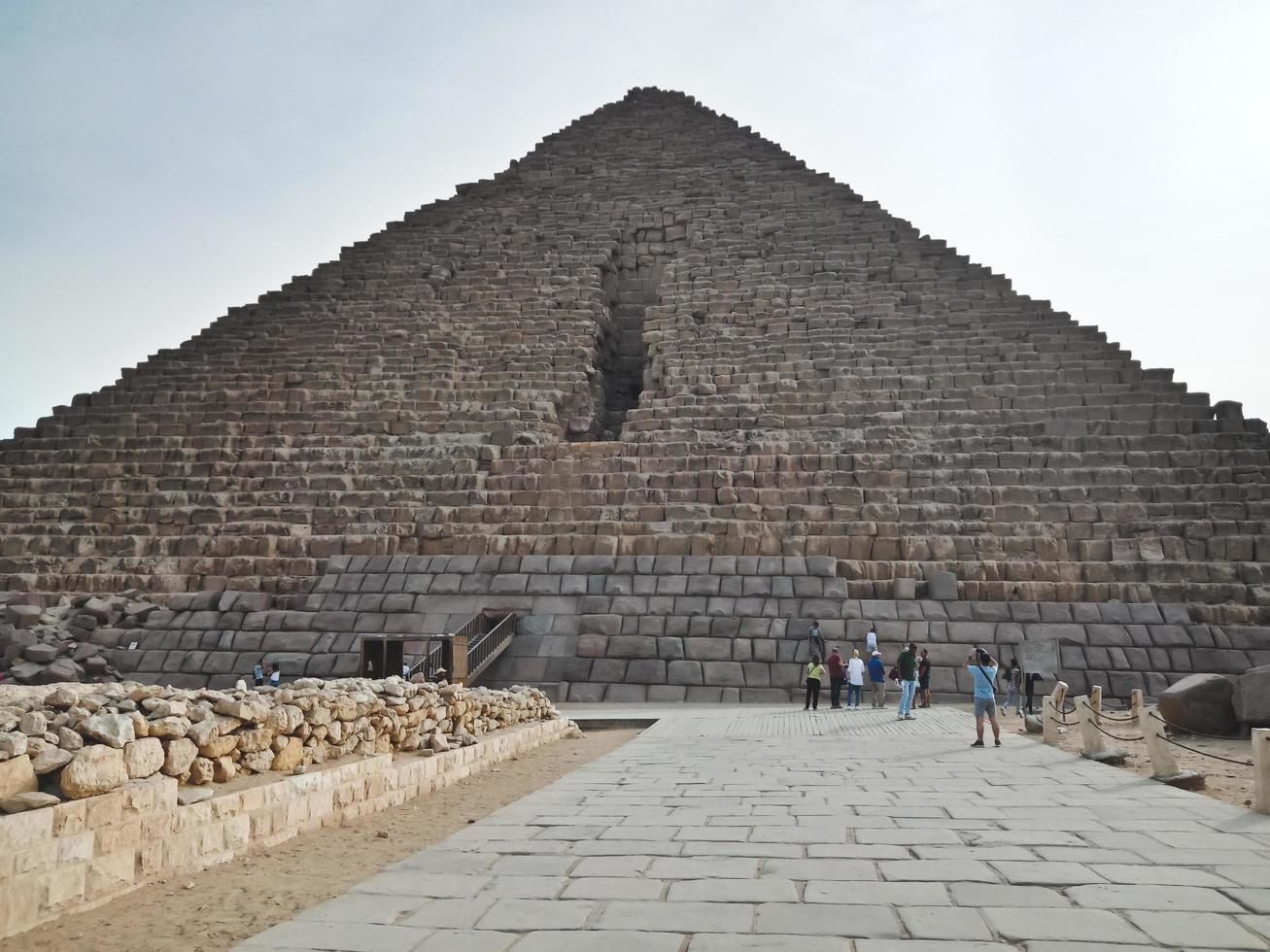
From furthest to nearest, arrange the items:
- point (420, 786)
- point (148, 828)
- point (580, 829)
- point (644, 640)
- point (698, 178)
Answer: point (698, 178), point (644, 640), point (420, 786), point (580, 829), point (148, 828)

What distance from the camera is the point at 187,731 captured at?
5273 mm

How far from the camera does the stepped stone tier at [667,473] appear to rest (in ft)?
52.2

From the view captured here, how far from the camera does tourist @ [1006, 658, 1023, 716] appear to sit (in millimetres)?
14539

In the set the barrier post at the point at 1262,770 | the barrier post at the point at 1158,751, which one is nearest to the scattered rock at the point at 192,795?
the barrier post at the point at 1262,770

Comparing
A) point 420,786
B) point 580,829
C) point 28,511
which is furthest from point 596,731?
point 28,511

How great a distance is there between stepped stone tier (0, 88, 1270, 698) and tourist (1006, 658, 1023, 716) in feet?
1.85

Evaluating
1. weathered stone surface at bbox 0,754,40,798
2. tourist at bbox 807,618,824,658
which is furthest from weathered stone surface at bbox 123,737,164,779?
tourist at bbox 807,618,824,658

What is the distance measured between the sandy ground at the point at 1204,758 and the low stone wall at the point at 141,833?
612 centimetres

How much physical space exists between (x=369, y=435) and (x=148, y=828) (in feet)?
55.9

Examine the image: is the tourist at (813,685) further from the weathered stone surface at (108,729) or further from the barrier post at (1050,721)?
the weathered stone surface at (108,729)

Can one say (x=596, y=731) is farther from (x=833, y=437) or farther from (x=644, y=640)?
(x=833, y=437)

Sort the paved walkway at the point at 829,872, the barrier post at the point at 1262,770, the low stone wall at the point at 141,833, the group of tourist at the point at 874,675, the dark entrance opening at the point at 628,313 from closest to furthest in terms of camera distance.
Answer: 1. the paved walkway at the point at 829,872
2. the low stone wall at the point at 141,833
3. the barrier post at the point at 1262,770
4. the group of tourist at the point at 874,675
5. the dark entrance opening at the point at 628,313

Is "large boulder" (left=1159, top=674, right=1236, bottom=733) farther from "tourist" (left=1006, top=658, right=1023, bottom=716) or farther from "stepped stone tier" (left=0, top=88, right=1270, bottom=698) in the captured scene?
"stepped stone tier" (left=0, top=88, right=1270, bottom=698)

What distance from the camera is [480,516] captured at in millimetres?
18641
